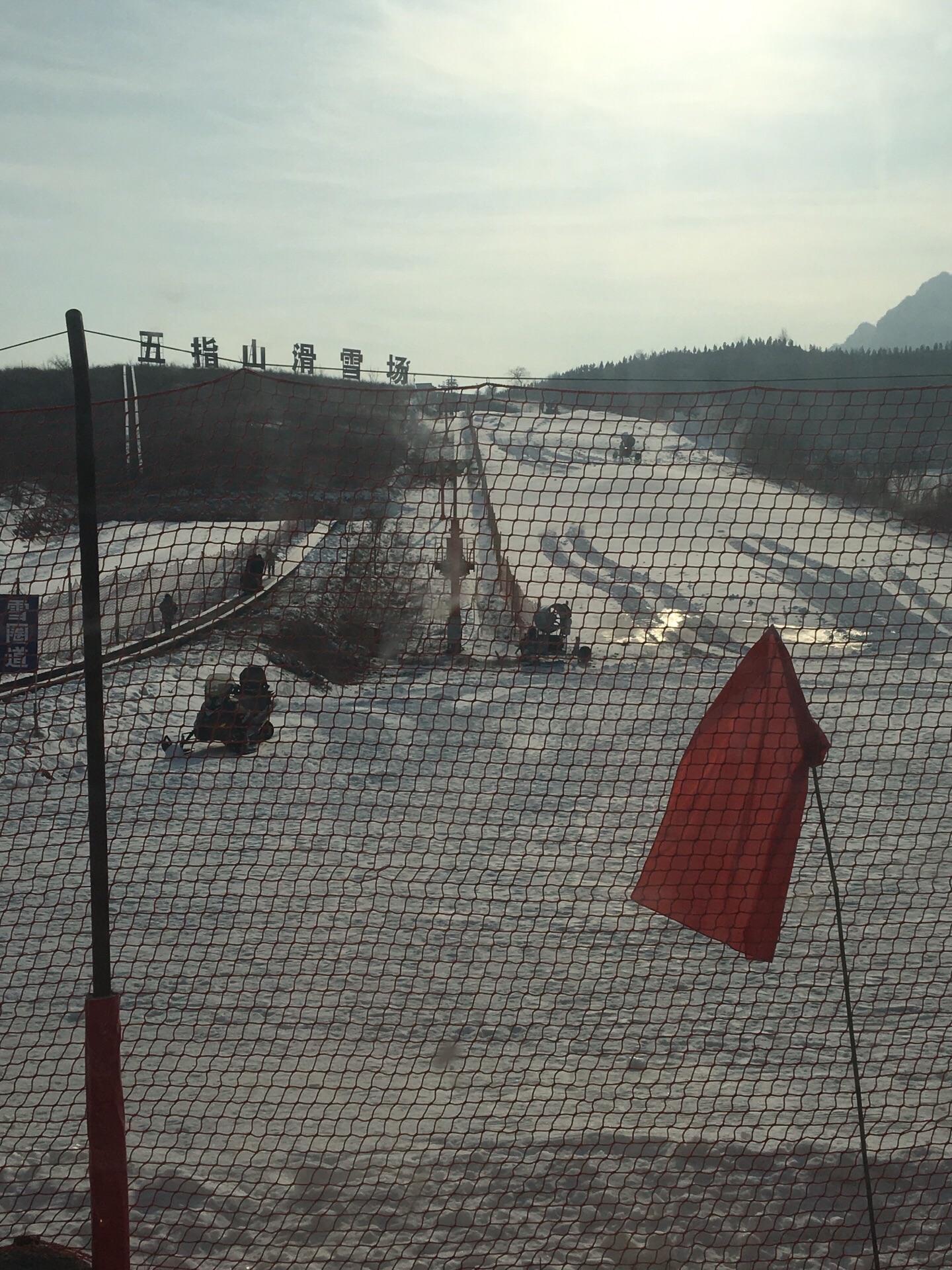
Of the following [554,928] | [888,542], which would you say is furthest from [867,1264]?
[888,542]

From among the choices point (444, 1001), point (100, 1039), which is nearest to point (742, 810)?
point (100, 1039)

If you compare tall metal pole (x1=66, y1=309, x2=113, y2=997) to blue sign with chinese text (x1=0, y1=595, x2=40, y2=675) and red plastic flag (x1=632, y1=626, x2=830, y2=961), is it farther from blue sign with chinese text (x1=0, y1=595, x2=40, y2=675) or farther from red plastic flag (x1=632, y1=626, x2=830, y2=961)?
blue sign with chinese text (x1=0, y1=595, x2=40, y2=675)

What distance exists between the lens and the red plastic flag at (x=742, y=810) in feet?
11.7

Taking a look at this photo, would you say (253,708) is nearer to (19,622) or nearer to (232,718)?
(232,718)

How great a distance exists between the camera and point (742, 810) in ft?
11.9

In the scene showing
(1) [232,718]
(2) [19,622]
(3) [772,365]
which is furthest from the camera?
(3) [772,365]

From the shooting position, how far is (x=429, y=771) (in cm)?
1016

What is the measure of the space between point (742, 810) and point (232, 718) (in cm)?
784

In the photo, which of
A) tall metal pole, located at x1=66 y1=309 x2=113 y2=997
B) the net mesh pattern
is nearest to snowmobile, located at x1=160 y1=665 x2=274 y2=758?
the net mesh pattern

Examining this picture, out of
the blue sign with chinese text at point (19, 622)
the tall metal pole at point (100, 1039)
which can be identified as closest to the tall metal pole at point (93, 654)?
the tall metal pole at point (100, 1039)

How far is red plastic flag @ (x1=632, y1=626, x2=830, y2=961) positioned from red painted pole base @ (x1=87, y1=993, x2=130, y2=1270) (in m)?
2.06

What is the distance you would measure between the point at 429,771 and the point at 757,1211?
21.8 feet

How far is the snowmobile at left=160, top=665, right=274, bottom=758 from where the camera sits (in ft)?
33.2

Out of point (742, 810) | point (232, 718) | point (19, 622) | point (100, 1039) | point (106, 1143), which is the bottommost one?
point (232, 718)
